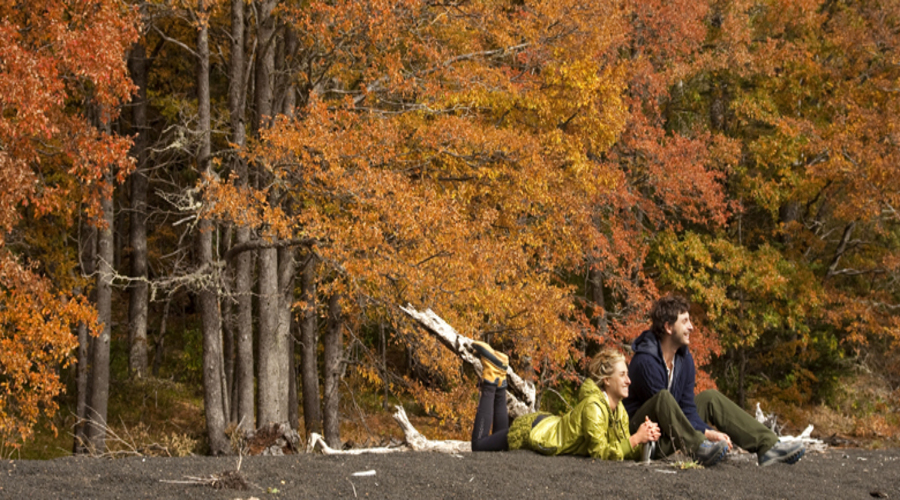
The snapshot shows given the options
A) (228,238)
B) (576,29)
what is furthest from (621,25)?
(228,238)

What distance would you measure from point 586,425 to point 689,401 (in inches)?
34.2

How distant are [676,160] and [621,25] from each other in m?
3.10

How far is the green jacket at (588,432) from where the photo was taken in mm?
6652

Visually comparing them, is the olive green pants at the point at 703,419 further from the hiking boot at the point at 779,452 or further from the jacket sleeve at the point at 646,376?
the jacket sleeve at the point at 646,376

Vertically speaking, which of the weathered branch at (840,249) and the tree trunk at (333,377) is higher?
the weathered branch at (840,249)

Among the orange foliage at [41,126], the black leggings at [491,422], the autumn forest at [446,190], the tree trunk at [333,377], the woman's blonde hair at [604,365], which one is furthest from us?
the tree trunk at [333,377]

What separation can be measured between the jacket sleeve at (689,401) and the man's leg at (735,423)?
14 centimetres

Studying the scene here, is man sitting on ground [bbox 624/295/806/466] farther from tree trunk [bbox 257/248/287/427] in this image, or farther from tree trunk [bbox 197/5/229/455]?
tree trunk [bbox 197/5/229/455]

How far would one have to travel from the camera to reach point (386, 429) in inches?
826

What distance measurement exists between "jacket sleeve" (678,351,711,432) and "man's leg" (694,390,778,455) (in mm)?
140

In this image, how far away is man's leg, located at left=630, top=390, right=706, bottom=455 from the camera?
6523mm

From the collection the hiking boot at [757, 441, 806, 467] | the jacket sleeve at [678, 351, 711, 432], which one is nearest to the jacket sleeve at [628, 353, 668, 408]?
the jacket sleeve at [678, 351, 711, 432]

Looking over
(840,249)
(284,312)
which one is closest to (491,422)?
(284,312)

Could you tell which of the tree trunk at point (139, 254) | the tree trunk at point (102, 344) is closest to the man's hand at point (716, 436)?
the tree trunk at point (102, 344)
